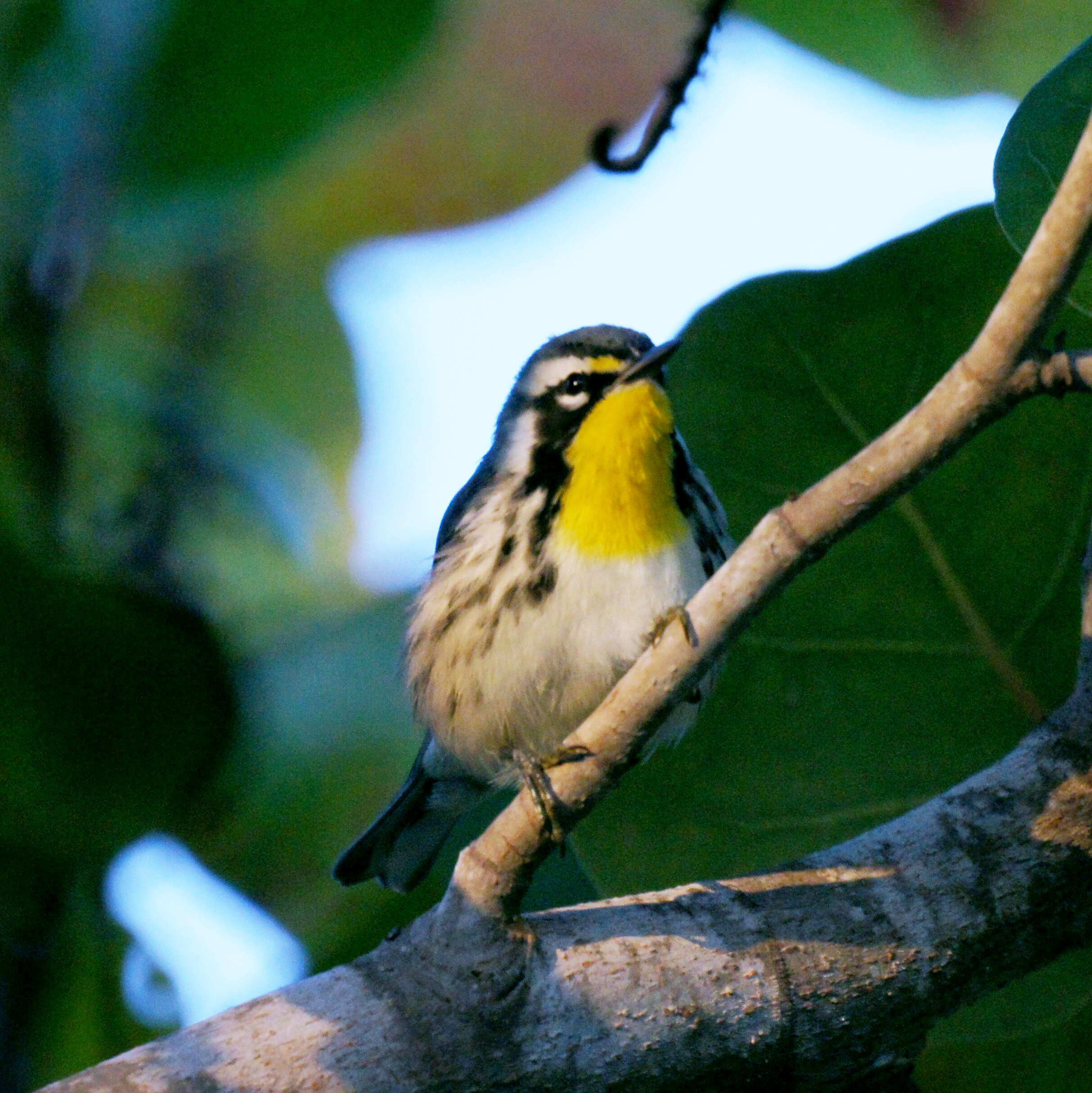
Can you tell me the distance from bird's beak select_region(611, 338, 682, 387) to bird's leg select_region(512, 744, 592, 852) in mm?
879

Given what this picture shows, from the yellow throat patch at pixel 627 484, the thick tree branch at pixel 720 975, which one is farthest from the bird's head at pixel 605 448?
the thick tree branch at pixel 720 975

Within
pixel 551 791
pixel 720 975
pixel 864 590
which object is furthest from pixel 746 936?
pixel 864 590

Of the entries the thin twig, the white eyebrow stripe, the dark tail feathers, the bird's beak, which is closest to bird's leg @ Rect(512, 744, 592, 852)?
the thin twig

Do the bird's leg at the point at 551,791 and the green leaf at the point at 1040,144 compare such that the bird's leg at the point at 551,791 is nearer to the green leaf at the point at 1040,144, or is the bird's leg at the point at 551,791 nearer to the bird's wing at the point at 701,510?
the green leaf at the point at 1040,144

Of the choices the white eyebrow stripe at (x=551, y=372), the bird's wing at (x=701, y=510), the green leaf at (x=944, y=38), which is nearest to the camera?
the green leaf at (x=944, y=38)

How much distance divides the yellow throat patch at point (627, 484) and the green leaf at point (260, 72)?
0.85 meters

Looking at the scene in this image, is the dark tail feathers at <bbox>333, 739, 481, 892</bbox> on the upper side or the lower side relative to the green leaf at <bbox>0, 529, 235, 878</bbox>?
lower

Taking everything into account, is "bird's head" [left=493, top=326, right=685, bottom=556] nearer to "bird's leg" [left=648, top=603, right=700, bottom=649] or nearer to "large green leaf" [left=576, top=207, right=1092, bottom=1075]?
"large green leaf" [left=576, top=207, right=1092, bottom=1075]

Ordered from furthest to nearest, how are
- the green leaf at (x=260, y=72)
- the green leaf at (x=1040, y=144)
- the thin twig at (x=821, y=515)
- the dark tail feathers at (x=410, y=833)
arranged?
the dark tail feathers at (x=410, y=833), the green leaf at (x=260, y=72), the green leaf at (x=1040, y=144), the thin twig at (x=821, y=515)

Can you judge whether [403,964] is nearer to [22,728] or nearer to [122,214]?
[22,728]

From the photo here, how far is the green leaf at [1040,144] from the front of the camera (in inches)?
75.3

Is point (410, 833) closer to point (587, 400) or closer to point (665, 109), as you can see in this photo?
point (587, 400)

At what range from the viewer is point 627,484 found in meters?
2.73

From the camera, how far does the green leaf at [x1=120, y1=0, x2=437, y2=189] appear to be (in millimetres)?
2107
